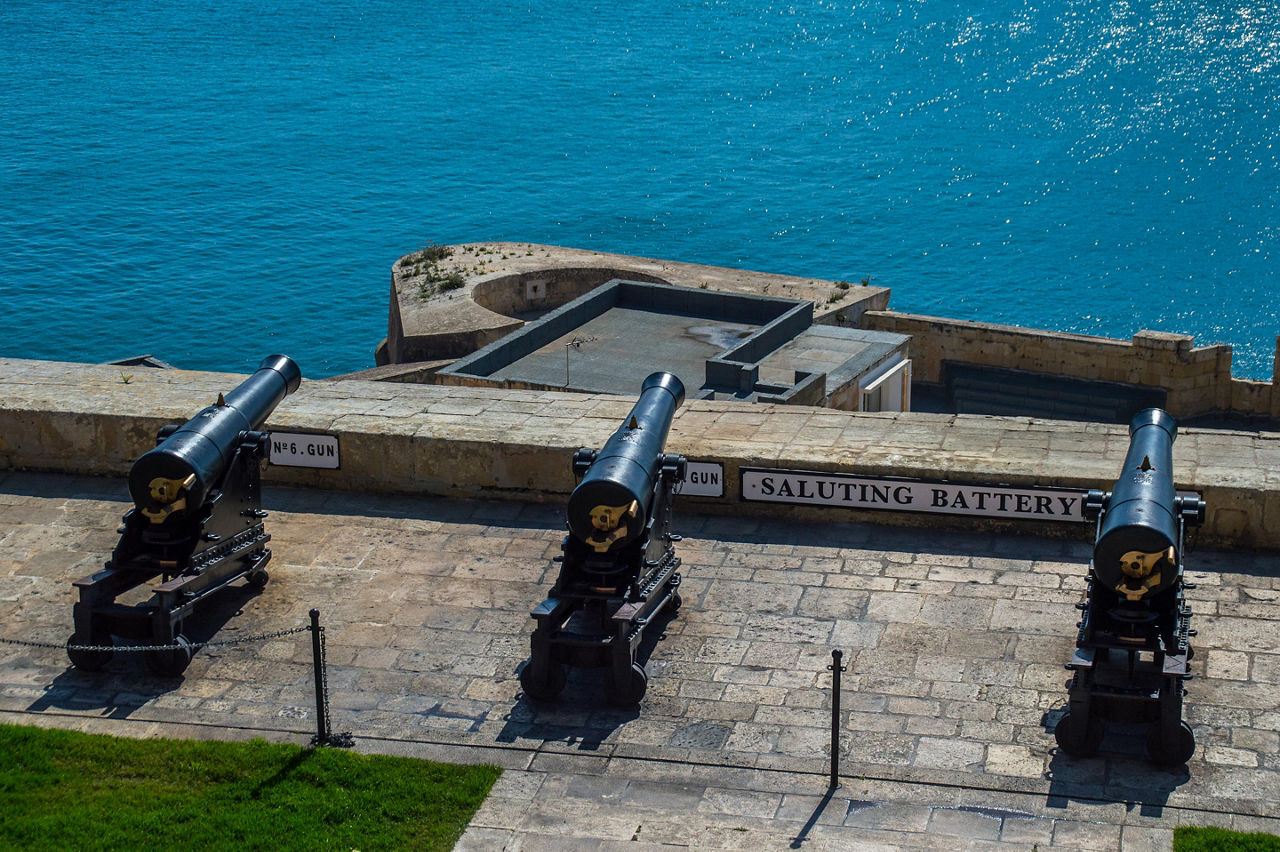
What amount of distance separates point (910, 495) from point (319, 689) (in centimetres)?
454

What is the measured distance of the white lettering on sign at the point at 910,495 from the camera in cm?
1061

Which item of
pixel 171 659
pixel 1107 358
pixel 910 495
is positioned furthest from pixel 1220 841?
Answer: pixel 1107 358

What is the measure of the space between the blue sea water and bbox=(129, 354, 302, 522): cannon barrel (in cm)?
4209

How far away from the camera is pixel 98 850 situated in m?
7.37

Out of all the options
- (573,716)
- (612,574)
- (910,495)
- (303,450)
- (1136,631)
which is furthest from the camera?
(303,450)

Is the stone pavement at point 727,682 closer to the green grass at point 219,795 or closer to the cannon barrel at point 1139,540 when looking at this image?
the green grass at point 219,795

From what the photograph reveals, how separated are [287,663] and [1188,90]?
8541cm

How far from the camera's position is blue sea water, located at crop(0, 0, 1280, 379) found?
196 ft

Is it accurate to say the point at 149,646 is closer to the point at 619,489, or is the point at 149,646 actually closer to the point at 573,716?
the point at 573,716

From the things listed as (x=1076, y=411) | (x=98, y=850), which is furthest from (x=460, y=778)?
(x=1076, y=411)

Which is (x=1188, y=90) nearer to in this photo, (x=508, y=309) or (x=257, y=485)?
(x=508, y=309)

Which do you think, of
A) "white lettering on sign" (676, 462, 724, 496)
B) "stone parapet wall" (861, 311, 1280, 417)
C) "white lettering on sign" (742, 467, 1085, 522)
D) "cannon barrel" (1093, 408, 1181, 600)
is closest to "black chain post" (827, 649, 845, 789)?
"cannon barrel" (1093, 408, 1181, 600)

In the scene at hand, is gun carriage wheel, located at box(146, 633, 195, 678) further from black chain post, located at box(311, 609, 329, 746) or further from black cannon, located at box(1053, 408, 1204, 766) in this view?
black cannon, located at box(1053, 408, 1204, 766)

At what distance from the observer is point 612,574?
898 centimetres
